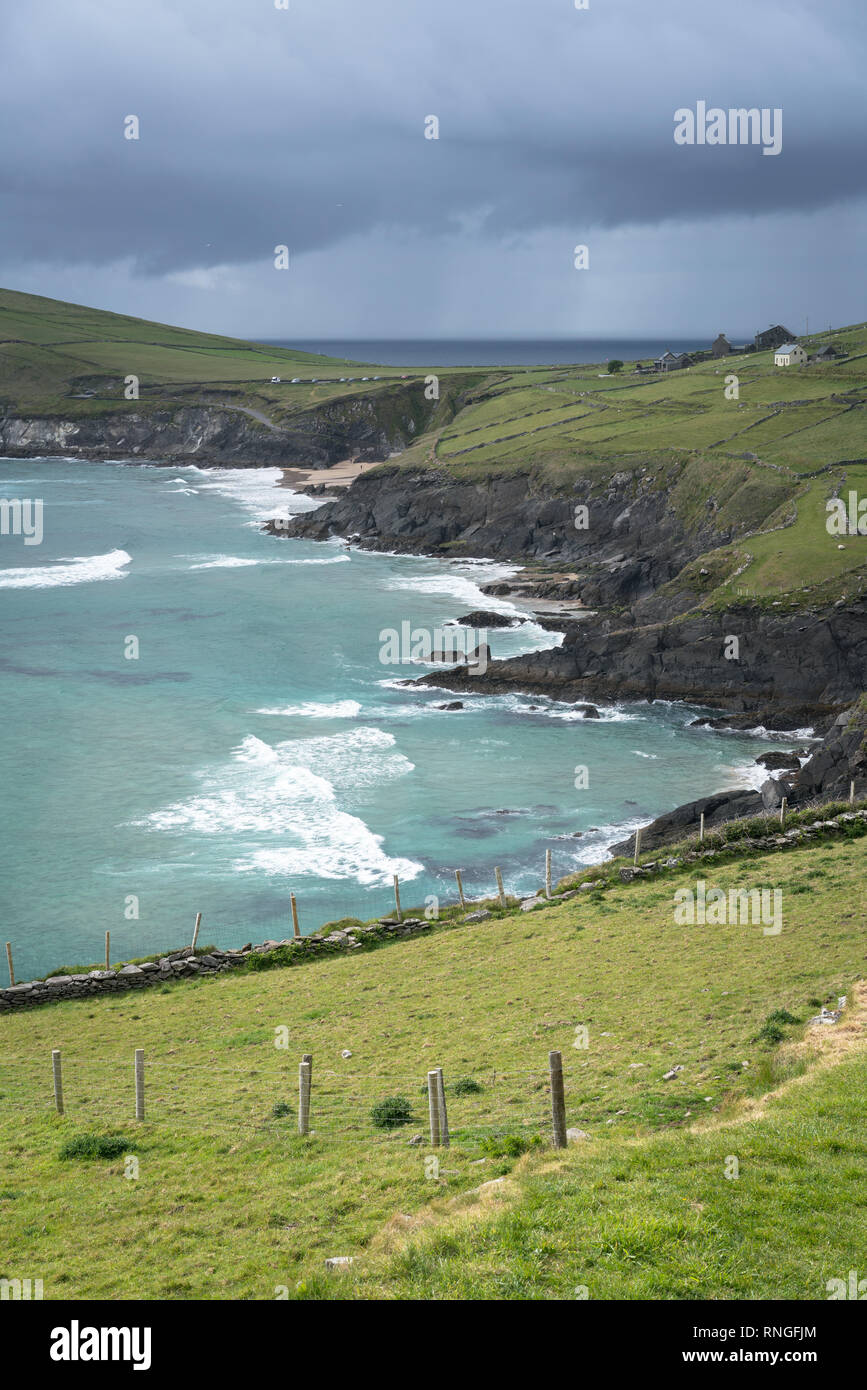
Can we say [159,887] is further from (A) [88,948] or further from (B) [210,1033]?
(B) [210,1033]

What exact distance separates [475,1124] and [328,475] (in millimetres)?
142116

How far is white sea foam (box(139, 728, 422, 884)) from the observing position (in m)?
42.7

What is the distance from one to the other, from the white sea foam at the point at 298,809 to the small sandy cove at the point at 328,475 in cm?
9062

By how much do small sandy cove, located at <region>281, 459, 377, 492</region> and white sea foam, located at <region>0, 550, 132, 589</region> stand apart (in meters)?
42.5

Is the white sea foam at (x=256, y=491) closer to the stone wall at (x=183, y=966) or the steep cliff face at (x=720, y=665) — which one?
the steep cliff face at (x=720, y=665)

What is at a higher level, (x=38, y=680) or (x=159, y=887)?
(x=38, y=680)

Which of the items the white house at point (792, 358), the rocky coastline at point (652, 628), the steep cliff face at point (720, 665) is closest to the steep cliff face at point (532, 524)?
the rocky coastline at point (652, 628)

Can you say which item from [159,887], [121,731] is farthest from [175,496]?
[159,887]

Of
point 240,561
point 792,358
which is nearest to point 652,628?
point 240,561

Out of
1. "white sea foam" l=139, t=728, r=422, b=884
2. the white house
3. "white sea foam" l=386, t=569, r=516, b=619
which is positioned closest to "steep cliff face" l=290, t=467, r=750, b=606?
"white sea foam" l=386, t=569, r=516, b=619

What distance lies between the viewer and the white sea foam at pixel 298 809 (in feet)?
140

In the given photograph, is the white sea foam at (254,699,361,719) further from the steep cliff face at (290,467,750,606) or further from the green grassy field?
the steep cliff face at (290,467,750,606)
